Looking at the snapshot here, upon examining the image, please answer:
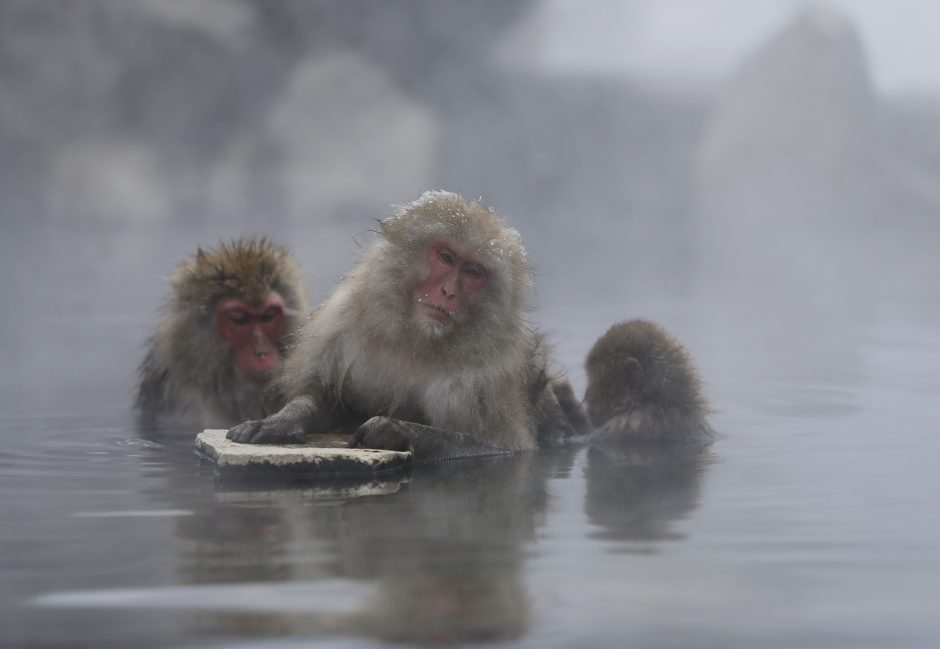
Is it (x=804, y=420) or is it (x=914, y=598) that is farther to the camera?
(x=804, y=420)

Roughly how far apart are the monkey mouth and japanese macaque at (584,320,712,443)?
0.93 metres

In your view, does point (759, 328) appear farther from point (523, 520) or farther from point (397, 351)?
point (523, 520)

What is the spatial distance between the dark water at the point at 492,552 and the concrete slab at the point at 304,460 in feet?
0.23

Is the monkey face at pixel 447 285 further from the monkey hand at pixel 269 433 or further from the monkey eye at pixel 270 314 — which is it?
the monkey eye at pixel 270 314

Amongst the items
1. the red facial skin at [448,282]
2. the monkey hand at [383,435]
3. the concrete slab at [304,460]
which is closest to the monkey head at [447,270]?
the red facial skin at [448,282]

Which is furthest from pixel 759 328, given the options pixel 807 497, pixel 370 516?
pixel 370 516

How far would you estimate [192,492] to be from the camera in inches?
115

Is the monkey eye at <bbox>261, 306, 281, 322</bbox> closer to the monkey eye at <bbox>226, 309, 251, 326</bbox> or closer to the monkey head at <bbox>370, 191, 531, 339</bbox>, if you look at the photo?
the monkey eye at <bbox>226, 309, 251, 326</bbox>

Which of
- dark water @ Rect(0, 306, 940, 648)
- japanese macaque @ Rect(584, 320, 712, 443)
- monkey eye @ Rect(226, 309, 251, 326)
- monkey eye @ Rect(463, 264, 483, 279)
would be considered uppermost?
monkey eye @ Rect(463, 264, 483, 279)

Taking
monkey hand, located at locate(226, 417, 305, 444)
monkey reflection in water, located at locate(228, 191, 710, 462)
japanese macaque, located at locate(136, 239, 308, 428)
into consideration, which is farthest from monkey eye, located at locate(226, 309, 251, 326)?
monkey hand, located at locate(226, 417, 305, 444)

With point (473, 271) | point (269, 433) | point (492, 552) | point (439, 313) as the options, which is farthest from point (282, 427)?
point (492, 552)

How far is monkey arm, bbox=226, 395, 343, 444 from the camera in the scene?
3.22m

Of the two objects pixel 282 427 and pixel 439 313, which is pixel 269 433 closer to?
pixel 282 427

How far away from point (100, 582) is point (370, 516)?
2.14 ft
